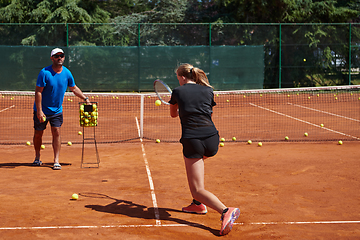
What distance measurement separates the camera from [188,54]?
2053 cm

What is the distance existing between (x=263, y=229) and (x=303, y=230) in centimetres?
38

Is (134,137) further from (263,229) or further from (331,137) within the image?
(263,229)

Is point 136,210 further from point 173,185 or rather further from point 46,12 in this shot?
point 46,12

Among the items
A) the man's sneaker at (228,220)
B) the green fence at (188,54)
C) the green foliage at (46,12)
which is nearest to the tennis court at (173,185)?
the man's sneaker at (228,220)

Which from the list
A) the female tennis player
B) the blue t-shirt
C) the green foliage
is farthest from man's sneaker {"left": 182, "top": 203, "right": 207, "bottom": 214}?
the green foliage

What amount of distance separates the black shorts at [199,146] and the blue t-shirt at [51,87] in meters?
2.91

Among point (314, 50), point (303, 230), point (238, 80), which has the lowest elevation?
point (303, 230)

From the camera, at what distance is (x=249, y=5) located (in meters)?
23.2

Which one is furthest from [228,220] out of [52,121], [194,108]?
[52,121]

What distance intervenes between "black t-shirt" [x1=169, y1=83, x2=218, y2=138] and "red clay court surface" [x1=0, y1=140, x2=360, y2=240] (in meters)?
0.97

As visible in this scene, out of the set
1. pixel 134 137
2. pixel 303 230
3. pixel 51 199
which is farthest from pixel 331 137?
pixel 51 199

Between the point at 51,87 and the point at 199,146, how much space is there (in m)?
3.18

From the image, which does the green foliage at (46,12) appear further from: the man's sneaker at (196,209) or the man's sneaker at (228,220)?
the man's sneaker at (228,220)

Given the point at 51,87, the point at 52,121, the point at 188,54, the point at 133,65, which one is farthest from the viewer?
the point at 188,54
